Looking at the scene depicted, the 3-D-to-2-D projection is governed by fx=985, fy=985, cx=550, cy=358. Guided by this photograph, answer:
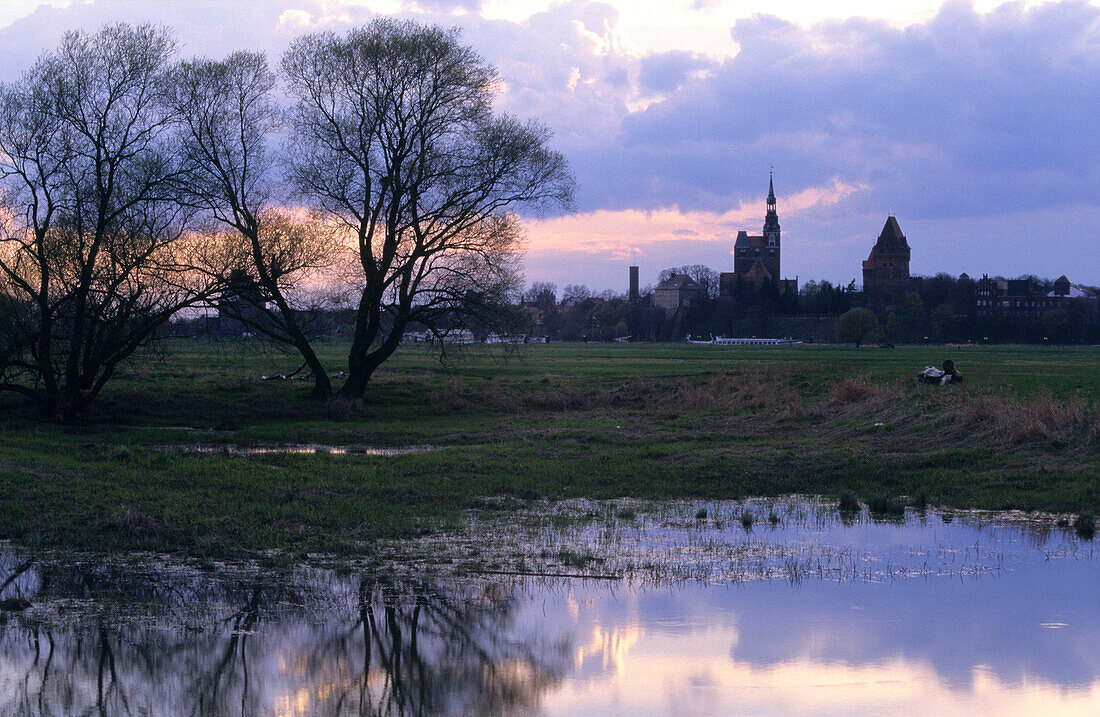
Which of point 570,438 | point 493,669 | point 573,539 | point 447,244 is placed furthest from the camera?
point 447,244

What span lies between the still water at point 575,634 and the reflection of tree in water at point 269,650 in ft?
0.09

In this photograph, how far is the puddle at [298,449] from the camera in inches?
907

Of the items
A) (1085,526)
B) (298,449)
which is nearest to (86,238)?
(298,449)

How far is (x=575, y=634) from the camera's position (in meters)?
9.91

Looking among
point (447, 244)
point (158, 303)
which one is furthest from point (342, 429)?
point (447, 244)

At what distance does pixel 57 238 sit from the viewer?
2798cm

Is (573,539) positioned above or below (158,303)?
below

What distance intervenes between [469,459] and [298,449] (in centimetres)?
558

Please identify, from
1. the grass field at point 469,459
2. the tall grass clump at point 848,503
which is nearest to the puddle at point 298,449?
the grass field at point 469,459

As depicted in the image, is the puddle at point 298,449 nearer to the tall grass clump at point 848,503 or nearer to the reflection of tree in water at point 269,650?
the tall grass clump at point 848,503

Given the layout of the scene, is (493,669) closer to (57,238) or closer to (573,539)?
(573,539)

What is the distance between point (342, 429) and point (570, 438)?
7.16m

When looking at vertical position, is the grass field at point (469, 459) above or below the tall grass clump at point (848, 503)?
above

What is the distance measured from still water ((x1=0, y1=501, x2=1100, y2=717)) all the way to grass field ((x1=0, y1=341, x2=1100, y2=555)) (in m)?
1.91
